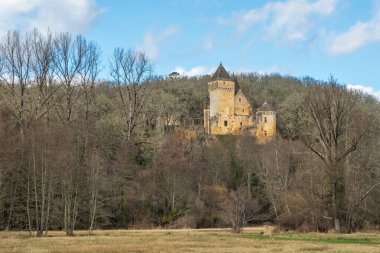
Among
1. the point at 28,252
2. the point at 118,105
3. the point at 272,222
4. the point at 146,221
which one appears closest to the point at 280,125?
the point at 118,105

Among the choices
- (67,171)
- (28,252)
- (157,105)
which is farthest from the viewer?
(157,105)

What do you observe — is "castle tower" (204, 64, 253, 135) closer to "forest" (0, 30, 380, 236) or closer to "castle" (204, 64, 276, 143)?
"castle" (204, 64, 276, 143)

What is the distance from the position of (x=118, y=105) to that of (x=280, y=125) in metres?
38.6

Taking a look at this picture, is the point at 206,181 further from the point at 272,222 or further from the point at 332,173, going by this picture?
the point at 332,173

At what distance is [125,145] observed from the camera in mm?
64250

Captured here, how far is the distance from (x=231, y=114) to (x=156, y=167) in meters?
44.5

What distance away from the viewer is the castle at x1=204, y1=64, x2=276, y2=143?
10328 cm

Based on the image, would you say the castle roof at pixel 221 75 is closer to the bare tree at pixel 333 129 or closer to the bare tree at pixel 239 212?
the bare tree at pixel 239 212

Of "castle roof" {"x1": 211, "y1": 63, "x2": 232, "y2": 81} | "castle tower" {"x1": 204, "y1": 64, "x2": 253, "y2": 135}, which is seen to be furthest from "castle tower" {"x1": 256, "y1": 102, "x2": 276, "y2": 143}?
"castle roof" {"x1": 211, "y1": 63, "x2": 232, "y2": 81}

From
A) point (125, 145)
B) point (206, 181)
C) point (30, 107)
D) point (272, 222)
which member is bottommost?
point (272, 222)

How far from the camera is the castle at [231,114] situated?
10328 cm

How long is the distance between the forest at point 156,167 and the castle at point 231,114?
1570 centimetres

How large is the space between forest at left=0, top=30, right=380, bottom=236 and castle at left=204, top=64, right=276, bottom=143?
15.7 metres

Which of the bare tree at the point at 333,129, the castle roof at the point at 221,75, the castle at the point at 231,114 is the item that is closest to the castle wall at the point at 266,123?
the castle at the point at 231,114
